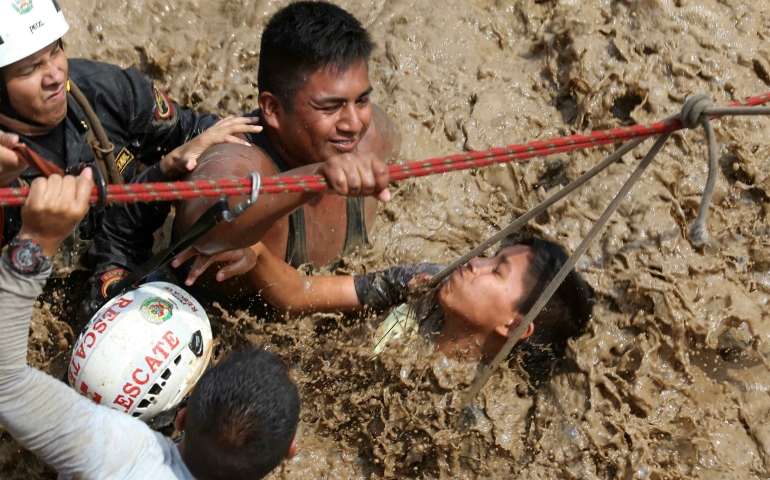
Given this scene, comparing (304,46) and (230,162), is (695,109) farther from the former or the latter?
(230,162)

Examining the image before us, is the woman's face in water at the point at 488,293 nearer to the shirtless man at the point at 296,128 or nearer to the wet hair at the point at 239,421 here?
the shirtless man at the point at 296,128

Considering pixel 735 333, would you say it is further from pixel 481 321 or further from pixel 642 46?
pixel 642 46

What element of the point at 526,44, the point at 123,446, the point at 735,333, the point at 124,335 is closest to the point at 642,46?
the point at 526,44

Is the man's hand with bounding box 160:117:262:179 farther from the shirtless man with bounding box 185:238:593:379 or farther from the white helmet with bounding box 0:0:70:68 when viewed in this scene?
the white helmet with bounding box 0:0:70:68

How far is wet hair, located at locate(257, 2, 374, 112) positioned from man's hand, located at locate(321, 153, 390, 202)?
3.17 feet

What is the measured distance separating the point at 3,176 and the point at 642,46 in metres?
3.80

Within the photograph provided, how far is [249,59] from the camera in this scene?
203 inches

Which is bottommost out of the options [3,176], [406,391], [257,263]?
[406,391]

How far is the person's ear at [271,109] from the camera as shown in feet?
11.4

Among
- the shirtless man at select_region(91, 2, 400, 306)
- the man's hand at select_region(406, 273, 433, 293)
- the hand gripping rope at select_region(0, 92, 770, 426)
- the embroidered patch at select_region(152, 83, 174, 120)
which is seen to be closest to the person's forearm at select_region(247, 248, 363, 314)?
the shirtless man at select_region(91, 2, 400, 306)

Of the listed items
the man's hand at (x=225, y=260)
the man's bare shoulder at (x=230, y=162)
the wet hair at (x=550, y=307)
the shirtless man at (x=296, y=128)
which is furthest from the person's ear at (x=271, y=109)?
the wet hair at (x=550, y=307)

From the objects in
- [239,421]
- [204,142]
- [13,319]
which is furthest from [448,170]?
[13,319]

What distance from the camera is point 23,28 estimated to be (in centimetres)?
321

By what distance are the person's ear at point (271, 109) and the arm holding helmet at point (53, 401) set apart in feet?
4.20
